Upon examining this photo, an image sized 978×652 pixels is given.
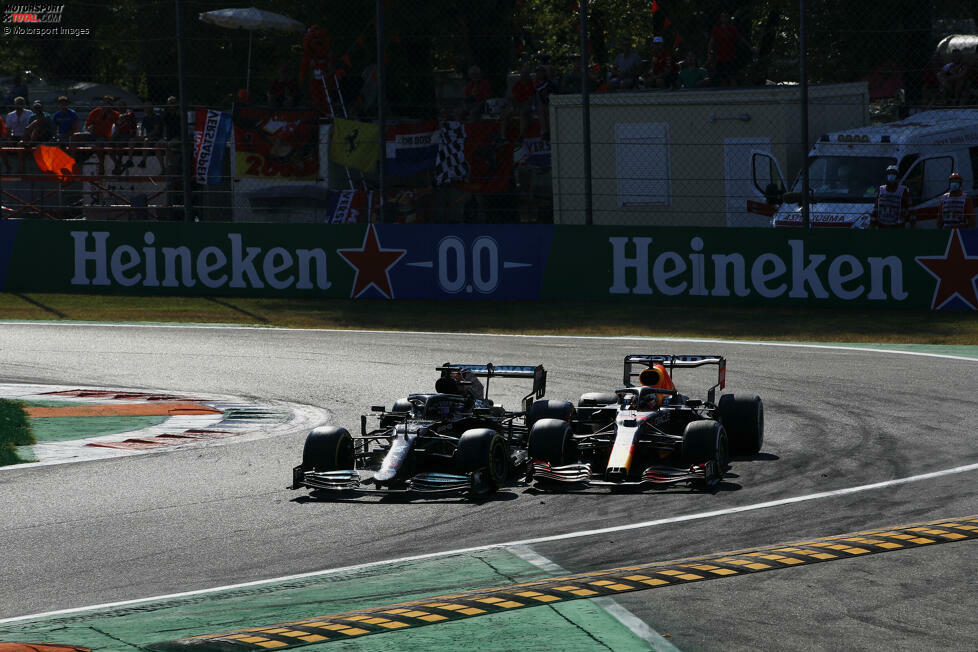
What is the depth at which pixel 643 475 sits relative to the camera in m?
10.1

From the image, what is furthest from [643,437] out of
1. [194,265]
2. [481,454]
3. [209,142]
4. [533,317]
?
[209,142]

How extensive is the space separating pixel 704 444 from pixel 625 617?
133 inches

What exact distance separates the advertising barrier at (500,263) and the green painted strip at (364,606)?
1266cm

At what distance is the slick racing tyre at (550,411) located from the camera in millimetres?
11000

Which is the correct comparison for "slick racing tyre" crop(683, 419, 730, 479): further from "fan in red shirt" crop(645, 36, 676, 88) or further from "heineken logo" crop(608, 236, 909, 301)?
"fan in red shirt" crop(645, 36, 676, 88)

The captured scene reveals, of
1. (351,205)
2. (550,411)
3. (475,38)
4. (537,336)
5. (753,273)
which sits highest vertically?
(475,38)

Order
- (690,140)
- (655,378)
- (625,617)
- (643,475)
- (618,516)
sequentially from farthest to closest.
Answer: (690,140)
(655,378)
(643,475)
(618,516)
(625,617)

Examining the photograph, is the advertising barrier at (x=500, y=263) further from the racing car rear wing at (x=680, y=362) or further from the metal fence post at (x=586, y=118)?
the racing car rear wing at (x=680, y=362)

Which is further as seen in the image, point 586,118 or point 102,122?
point 102,122

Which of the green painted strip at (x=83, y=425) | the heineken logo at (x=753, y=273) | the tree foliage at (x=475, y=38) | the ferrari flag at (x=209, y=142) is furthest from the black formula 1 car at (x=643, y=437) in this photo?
the ferrari flag at (x=209, y=142)

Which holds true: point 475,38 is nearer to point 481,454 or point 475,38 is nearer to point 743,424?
point 743,424

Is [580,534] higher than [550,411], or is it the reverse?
[550,411]

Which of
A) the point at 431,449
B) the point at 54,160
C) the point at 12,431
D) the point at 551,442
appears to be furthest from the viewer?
the point at 54,160

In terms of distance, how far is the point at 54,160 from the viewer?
84.6 feet
